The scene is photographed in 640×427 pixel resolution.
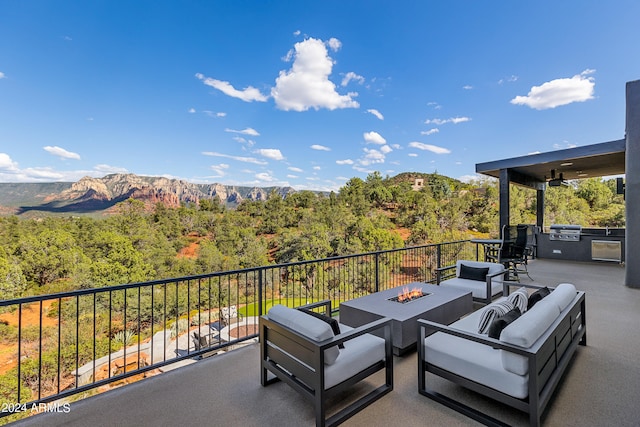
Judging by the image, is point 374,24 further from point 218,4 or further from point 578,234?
point 578,234

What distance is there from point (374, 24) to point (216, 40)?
945 cm

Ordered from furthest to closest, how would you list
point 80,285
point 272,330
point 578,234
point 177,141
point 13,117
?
point 177,141 < point 13,117 < point 80,285 < point 578,234 < point 272,330

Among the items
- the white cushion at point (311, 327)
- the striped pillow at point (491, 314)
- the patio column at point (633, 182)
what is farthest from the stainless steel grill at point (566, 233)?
the white cushion at point (311, 327)

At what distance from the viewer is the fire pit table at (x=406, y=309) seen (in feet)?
9.16

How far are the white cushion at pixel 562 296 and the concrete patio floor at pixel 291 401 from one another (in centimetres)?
63

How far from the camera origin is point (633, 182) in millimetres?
5539

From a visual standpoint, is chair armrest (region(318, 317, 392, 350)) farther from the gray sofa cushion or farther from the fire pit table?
the fire pit table

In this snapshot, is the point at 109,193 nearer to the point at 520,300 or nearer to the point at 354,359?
the point at 354,359

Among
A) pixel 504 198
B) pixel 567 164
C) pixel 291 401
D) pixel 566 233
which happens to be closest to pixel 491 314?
pixel 291 401

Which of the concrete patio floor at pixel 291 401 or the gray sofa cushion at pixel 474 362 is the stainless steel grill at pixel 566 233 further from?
the gray sofa cushion at pixel 474 362

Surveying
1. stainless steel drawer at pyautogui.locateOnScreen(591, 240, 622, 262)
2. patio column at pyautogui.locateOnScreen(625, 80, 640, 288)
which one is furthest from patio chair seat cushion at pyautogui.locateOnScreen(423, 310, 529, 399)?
stainless steel drawer at pyautogui.locateOnScreen(591, 240, 622, 262)

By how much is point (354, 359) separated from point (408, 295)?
1.65 m

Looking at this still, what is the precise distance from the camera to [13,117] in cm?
2189

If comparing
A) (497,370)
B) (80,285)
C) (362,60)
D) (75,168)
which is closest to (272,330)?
(497,370)
